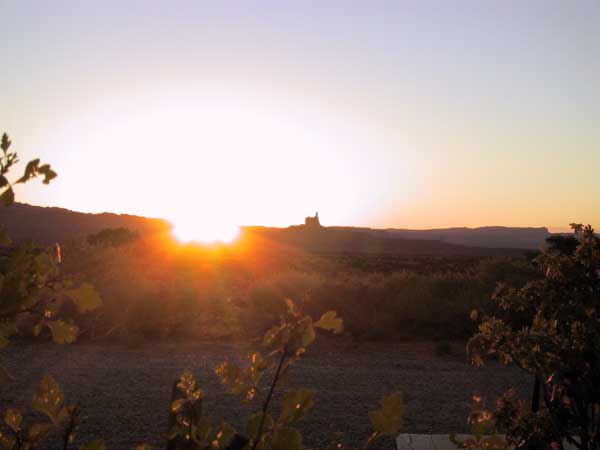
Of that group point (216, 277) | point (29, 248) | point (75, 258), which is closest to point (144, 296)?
point (75, 258)

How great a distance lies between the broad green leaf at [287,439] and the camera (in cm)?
150

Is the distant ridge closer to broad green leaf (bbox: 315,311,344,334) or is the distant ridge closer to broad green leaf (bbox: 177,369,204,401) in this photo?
broad green leaf (bbox: 177,369,204,401)

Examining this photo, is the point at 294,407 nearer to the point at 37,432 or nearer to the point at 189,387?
the point at 189,387

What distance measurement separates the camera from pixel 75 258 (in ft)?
59.0

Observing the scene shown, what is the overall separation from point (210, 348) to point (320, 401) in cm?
494

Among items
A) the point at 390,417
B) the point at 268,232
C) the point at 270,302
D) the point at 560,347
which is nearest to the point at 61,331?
the point at 390,417

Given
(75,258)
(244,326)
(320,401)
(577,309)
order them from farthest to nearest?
(75,258) < (244,326) < (320,401) < (577,309)

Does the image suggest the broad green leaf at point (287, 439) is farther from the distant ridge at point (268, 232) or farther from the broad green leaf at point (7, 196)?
the distant ridge at point (268, 232)

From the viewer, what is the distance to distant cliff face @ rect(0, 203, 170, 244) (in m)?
93.9

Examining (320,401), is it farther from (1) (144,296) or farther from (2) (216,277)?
(2) (216,277)

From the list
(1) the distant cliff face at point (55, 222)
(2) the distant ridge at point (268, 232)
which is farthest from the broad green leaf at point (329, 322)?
(2) the distant ridge at point (268, 232)

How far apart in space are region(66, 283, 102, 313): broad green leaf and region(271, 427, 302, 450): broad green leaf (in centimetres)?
59

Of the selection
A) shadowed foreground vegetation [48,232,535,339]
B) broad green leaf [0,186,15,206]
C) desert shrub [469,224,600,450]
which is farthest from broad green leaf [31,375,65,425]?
shadowed foreground vegetation [48,232,535,339]

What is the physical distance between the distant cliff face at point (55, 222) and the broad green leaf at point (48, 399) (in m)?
92.6
